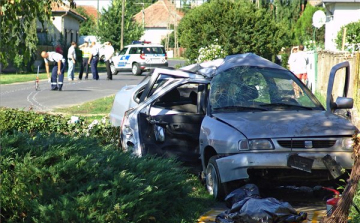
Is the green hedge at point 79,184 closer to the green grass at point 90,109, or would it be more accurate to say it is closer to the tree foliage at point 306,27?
the green grass at point 90,109

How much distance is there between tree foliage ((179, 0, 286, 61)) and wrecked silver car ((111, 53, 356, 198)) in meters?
17.7

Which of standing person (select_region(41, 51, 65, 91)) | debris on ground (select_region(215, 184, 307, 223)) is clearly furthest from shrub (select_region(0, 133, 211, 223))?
standing person (select_region(41, 51, 65, 91))

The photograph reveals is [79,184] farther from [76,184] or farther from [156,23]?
[156,23]

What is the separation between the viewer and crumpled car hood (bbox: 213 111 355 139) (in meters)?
7.99

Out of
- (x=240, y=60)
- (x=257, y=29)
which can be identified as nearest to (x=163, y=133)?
(x=240, y=60)

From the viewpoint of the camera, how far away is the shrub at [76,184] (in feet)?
18.3

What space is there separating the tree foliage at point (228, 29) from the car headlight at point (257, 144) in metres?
20.1

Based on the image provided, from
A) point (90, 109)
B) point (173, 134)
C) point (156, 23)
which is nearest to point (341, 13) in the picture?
point (90, 109)

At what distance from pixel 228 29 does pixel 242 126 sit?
21.0 metres

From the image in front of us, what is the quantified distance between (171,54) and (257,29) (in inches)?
2587

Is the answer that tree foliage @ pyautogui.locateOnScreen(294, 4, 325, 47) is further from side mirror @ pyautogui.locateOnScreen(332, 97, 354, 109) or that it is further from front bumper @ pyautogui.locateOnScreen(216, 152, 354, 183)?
front bumper @ pyautogui.locateOnScreen(216, 152, 354, 183)

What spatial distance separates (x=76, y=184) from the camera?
5.85m

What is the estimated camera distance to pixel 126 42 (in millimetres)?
70562

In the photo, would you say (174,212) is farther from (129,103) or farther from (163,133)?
(129,103)
